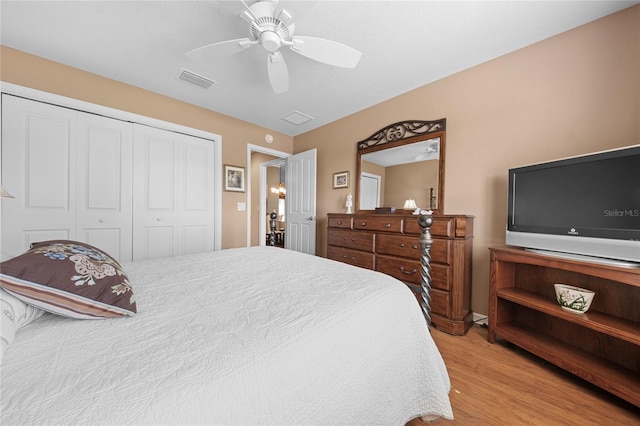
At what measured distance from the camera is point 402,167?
109 inches

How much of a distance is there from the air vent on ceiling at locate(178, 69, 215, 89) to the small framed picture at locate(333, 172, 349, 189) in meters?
1.99

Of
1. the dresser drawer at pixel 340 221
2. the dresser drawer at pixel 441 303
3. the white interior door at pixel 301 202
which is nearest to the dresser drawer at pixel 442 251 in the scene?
the dresser drawer at pixel 441 303

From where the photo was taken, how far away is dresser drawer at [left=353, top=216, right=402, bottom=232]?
2.38 m

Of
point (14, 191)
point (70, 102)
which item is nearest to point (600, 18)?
point (70, 102)

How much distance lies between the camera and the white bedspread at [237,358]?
Answer: 0.48m

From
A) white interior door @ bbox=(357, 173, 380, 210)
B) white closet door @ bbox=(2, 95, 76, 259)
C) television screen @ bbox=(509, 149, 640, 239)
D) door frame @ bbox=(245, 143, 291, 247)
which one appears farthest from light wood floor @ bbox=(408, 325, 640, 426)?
white closet door @ bbox=(2, 95, 76, 259)

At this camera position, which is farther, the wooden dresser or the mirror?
the mirror

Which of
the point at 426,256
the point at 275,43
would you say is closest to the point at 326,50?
the point at 275,43

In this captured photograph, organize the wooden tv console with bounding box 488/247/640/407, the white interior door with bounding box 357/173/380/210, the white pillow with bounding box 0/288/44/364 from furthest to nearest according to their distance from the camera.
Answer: the white interior door with bounding box 357/173/380/210 → the wooden tv console with bounding box 488/247/640/407 → the white pillow with bounding box 0/288/44/364

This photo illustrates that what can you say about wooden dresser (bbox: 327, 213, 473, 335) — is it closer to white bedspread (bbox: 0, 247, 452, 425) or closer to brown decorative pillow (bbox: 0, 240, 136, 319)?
white bedspread (bbox: 0, 247, 452, 425)

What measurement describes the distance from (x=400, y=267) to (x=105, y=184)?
3.30m

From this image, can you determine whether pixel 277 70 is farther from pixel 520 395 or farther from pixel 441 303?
pixel 520 395

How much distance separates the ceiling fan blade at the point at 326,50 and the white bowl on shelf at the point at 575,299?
212 cm

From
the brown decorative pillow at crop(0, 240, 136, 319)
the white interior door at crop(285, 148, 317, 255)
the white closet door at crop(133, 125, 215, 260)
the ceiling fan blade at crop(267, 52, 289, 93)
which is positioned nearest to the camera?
the brown decorative pillow at crop(0, 240, 136, 319)
